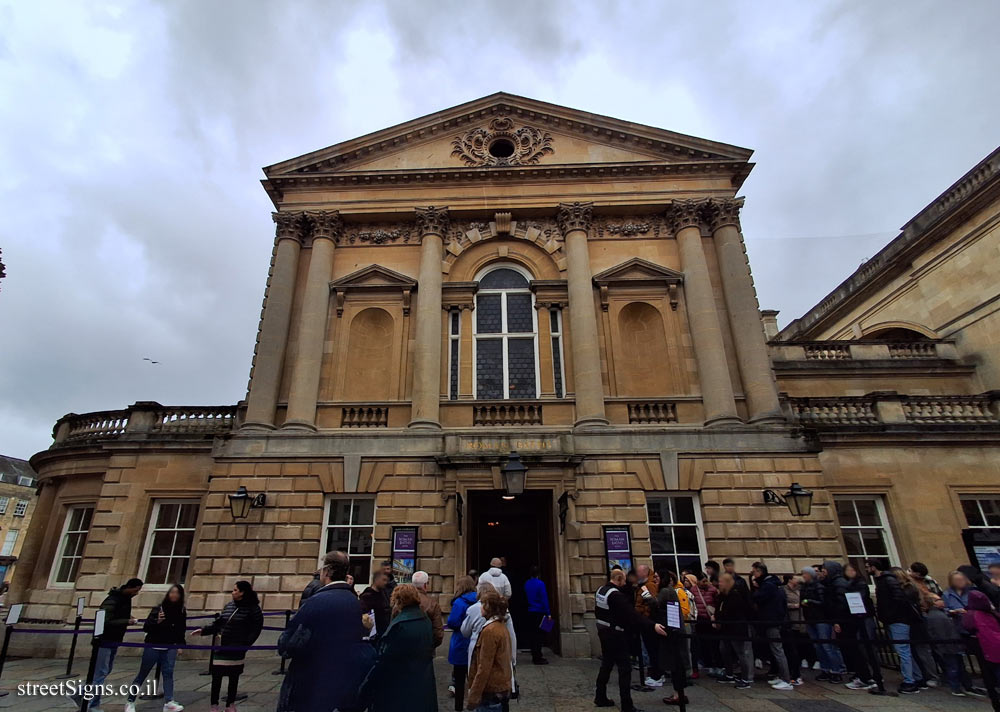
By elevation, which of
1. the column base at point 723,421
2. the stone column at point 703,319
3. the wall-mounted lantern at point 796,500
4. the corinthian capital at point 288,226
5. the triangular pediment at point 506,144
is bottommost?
the wall-mounted lantern at point 796,500

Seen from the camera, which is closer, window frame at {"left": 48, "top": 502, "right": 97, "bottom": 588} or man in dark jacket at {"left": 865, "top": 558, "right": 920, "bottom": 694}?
man in dark jacket at {"left": 865, "top": 558, "right": 920, "bottom": 694}

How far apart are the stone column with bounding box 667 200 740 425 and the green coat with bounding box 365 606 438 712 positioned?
11096 millimetres

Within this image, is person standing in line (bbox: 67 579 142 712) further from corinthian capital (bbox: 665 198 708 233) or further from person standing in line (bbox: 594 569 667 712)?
corinthian capital (bbox: 665 198 708 233)

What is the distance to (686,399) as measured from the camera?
14453mm

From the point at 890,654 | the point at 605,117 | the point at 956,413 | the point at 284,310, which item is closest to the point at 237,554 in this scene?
the point at 284,310

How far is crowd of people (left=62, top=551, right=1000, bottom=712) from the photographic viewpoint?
4.57 metres

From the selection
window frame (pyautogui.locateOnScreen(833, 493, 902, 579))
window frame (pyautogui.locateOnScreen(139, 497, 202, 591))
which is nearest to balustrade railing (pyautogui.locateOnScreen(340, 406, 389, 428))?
window frame (pyautogui.locateOnScreen(139, 497, 202, 591))

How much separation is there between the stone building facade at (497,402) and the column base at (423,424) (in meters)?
0.06

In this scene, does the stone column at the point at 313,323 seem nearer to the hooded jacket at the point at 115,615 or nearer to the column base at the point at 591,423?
the hooded jacket at the point at 115,615

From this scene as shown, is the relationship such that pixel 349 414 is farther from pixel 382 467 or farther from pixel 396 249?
pixel 396 249

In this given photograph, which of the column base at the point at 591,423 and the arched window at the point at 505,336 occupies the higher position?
the arched window at the point at 505,336

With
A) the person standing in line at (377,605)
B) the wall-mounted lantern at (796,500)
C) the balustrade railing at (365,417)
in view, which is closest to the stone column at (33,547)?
A: the balustrade railing at (365,417)

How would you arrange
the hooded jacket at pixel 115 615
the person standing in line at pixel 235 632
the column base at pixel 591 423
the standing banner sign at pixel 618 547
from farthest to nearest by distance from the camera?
1. the column base at pixel 591 423
2. the standing banner sign at pixel 618 547
3. the hooded jacket at pixel 115 615
4. the person standing in line at pixel 235 632

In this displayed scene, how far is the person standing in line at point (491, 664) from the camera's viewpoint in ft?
16.3
